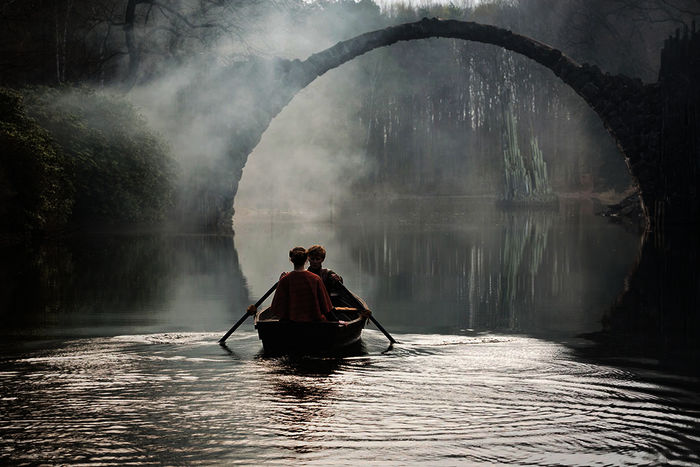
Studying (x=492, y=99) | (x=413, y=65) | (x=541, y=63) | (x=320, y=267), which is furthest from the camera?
(x=413, y=65)

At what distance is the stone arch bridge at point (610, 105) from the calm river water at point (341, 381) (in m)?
17.9

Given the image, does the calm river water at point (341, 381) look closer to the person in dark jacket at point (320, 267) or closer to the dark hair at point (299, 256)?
the person in dark jacket at point (320, 267)

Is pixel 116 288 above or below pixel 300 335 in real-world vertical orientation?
above

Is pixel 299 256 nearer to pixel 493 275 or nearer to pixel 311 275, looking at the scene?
pixel 311 275

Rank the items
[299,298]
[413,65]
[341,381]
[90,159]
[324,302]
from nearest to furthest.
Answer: [341,381]
[299,298]
[324,302]
[90,159]
[413,65]

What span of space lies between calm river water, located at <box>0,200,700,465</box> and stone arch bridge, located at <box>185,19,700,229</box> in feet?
58.9

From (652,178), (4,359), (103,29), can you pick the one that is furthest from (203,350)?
(103,29)

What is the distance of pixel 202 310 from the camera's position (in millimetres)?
15539

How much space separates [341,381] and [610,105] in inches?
1243

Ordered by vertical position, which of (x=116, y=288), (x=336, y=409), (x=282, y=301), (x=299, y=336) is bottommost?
(x=336, y=409)

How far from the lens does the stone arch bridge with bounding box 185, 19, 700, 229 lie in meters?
36.9

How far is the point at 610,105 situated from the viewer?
3881cm

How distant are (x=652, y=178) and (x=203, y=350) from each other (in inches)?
1157

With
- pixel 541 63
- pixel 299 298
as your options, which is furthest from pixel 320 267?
pixel 541 63
